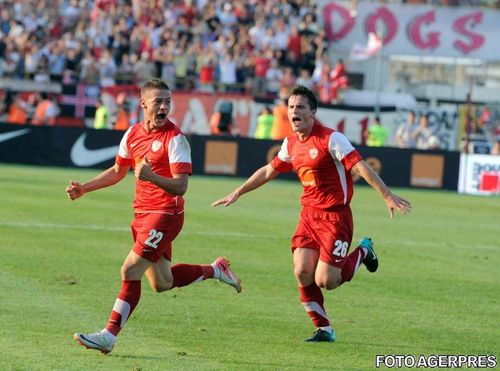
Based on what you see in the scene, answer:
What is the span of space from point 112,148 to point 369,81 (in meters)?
13.4

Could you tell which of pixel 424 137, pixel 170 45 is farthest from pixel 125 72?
pixel 424 137

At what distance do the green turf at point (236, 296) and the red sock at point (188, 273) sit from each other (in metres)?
0.41

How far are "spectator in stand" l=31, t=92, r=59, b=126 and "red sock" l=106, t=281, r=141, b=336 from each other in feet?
88.0

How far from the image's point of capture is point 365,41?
4306 cm

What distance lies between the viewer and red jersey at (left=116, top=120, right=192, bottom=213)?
31.0 feet

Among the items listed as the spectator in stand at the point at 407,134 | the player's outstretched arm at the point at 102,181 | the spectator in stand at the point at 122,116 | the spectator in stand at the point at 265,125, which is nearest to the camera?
the player's outstretched arm at the point at 102,181

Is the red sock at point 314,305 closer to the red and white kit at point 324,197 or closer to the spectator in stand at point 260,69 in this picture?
the red and white kit at point 324,197

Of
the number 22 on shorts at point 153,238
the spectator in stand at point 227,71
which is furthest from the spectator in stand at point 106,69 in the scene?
the number 22 on shorts at point 153,238

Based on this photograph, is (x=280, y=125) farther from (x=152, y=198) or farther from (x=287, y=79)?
(x=152, y=198)

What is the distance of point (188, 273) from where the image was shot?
10.7 meters

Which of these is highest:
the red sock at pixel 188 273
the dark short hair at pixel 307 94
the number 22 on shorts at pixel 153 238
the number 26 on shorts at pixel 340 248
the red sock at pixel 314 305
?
the dark short hair at pixel 307 94

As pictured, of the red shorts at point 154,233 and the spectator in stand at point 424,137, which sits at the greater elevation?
the red shorts at point 154,233

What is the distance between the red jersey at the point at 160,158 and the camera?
31.0 ft

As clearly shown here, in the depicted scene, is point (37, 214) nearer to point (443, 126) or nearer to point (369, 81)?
point (443, 126)
